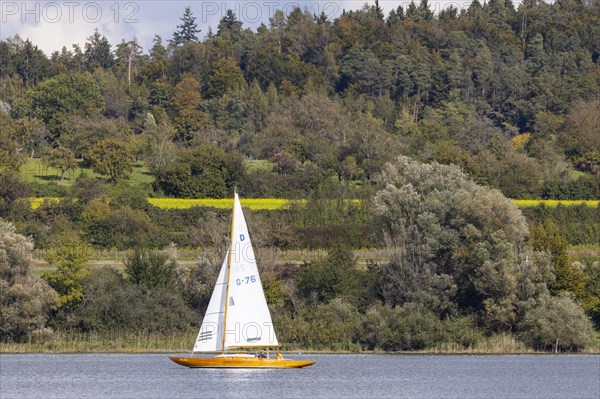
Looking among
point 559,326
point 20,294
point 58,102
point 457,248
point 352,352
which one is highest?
point 58,102

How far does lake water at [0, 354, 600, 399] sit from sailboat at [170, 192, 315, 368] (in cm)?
75

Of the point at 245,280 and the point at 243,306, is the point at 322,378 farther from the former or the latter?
the point at 245,280

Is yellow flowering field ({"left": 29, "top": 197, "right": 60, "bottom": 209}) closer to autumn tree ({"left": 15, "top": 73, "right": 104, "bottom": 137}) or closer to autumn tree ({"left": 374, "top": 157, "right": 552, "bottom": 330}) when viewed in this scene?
autumn tree ({"left": 374, "top": 157, "right": 552, "bottom": 330})

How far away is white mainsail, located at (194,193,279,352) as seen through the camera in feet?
148

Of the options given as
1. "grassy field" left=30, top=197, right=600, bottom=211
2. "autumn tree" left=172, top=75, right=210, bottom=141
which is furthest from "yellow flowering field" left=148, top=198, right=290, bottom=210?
"autumn tree" left=172, top=75, right=210, bottom=141

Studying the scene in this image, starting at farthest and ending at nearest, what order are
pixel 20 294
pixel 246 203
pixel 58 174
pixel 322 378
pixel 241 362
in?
pixel 58 174 → pixel 246 203 → pixel 20 294 → pixel 322 378 → pixel 241 362

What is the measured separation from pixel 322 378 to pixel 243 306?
12.6 ft

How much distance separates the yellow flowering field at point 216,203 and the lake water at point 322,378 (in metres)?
37.2

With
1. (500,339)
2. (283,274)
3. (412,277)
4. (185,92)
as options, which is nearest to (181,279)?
(283,274)

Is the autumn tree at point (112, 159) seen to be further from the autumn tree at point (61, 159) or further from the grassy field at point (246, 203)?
the grassy field at point (246, 203)

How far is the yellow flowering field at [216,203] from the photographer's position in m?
91.2

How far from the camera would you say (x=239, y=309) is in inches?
1780

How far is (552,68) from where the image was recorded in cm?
14638

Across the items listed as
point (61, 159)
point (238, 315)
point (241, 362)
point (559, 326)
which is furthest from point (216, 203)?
point (241, 362)
